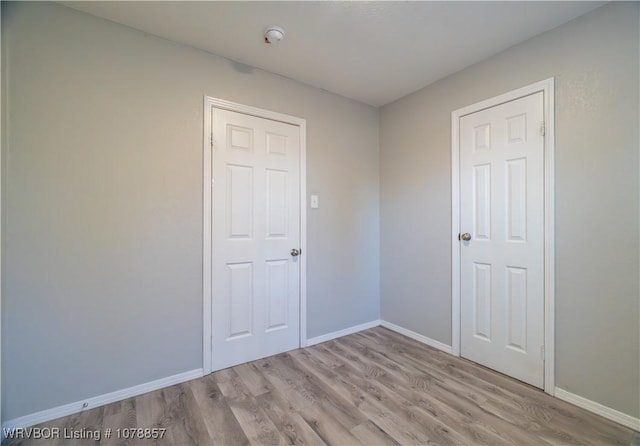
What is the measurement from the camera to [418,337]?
289cm

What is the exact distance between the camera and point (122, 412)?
1.78 meters

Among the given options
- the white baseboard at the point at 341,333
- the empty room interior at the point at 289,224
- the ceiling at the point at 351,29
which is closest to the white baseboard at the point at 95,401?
the empty room interior at the point at 289,224

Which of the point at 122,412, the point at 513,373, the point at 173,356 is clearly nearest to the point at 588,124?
the point at 513,373

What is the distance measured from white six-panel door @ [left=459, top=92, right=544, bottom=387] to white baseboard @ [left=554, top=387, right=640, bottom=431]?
128mm

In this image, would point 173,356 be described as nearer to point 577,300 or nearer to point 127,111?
point 127,111

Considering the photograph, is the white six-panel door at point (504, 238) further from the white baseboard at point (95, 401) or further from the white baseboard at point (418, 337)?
the white baseboard at point (95, 401)

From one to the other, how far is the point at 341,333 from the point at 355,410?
1198mm

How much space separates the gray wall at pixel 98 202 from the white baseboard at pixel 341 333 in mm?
1071

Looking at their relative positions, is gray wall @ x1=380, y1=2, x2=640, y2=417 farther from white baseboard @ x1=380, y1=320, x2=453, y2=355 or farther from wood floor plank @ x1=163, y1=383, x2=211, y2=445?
wood floor plank @ x1=163, y1=383, x2=211, y2=445

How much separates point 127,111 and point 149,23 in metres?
0.61

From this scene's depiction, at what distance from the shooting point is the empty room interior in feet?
5.47

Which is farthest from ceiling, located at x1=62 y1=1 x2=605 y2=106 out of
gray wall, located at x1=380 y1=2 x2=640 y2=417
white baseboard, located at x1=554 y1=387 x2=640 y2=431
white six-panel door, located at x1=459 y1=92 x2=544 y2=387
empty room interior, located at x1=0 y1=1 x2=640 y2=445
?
white baseboard, located at x1=554 y1=387 x2=640 y2=431

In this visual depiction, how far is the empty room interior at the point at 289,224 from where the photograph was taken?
1668 millimetres

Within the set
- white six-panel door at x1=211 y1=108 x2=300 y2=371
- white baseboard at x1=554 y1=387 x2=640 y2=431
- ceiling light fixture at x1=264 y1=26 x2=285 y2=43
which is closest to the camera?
white baseboard at x1=554 y1=387 x2=640 y2=431
